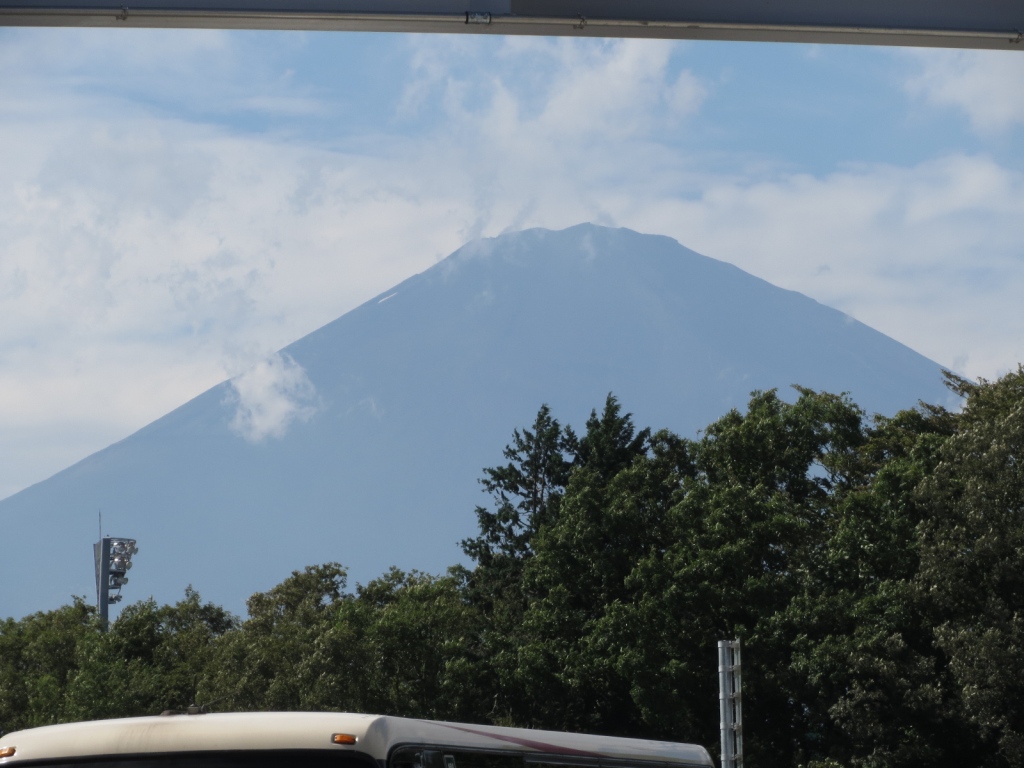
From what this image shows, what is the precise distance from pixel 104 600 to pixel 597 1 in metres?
53.9

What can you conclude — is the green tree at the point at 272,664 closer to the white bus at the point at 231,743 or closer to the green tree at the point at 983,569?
the green tree at the point at 983,569

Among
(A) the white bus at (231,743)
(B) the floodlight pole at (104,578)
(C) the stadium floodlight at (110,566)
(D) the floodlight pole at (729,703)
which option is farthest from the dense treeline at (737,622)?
(A) the white bus at (231,743)

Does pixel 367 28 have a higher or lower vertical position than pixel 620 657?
higher

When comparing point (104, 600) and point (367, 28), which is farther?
point (104, 600)

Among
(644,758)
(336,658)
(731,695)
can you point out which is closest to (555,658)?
(336,658)

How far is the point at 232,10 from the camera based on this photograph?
566cm

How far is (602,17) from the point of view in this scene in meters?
5.72

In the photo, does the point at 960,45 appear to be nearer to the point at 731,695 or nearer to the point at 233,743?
the point at 233,743

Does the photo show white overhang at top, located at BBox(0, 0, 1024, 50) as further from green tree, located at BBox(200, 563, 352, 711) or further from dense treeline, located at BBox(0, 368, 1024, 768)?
green tree, located at BBox(200, 563, 352, 711)

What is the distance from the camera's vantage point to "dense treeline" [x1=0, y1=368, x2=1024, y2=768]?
1325 inches

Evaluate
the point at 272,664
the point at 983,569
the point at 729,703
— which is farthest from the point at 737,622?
the point at 729,703

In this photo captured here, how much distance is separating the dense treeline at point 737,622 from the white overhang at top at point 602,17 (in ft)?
95.0

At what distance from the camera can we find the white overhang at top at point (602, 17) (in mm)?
5629

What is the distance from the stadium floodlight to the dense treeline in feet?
21.4
